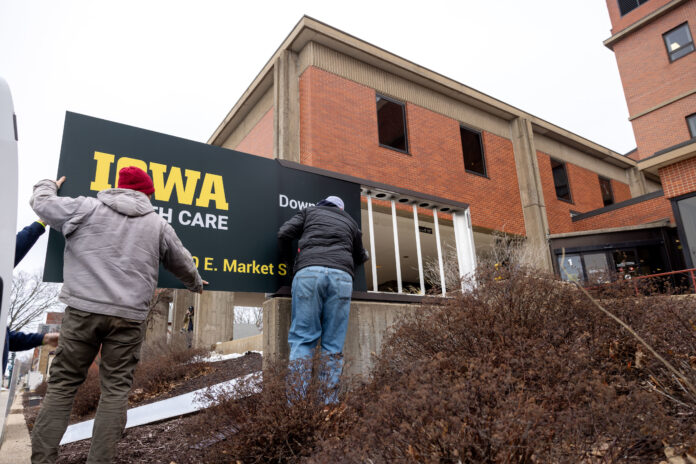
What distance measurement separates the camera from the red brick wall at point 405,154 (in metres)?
13.0

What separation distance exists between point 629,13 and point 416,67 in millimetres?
13117

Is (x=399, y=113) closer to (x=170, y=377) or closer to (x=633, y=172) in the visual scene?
(x=170, y=377)

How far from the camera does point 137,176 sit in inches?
122

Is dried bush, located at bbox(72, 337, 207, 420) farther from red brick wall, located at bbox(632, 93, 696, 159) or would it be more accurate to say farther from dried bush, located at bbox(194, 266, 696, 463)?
red brick wall, located at bbox(632, 93, 696, 159)

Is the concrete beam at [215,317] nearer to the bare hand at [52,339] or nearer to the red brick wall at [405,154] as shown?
the red brick wall at [405,154]

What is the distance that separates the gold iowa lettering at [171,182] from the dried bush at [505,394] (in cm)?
189

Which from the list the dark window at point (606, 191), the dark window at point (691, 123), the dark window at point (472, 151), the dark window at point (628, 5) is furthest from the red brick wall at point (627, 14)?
the dark window at point (472, 151)

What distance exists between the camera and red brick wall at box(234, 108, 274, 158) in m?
14.4

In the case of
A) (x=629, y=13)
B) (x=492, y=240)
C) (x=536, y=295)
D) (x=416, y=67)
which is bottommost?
(x=536, y=295)

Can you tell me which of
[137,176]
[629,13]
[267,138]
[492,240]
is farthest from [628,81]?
[137,176]

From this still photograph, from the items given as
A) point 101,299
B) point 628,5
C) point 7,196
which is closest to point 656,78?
point 628,5

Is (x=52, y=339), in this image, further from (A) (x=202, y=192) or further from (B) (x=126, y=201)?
(A) (x=202, y=192)

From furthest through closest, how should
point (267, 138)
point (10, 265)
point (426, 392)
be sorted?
point (267, 138) < point (426, 392) < point (10, 265)

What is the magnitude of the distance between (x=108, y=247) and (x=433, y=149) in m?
13.9
